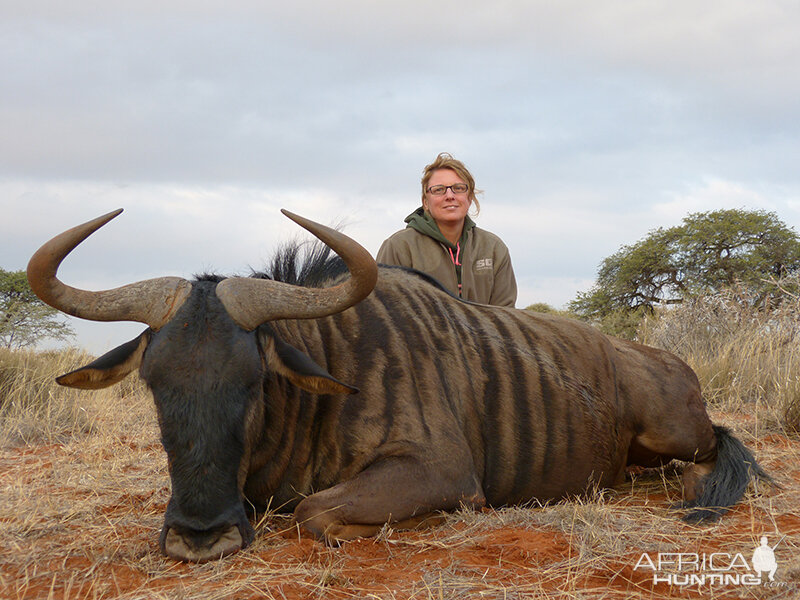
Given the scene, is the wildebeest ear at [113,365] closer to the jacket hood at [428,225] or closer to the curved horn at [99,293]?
the curved horn at [99,293]

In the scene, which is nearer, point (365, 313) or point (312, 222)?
point (312, 222)

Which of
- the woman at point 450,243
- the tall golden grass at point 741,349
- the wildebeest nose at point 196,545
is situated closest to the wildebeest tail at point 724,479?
the tall golden grass at point 741,349

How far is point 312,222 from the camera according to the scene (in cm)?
284

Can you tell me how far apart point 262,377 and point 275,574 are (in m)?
0.80

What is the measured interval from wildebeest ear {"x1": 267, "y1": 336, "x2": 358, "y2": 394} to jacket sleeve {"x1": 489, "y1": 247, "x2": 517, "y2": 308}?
398 cm

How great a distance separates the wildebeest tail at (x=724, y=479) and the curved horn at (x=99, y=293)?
2.68m

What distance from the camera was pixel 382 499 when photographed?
3107 millimetres

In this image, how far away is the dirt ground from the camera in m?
2.48

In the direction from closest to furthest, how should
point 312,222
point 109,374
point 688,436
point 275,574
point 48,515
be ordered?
point 275,574
point 312,222
point 109,374
point 48,515
point 688,436

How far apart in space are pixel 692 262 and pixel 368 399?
58.8ft

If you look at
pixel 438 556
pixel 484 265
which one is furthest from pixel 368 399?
pixel 484 265

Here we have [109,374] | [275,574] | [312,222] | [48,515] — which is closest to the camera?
[275,574]

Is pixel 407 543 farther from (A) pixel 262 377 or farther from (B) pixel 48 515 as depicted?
(B) pixel 48 515

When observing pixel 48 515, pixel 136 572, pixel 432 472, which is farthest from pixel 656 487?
pixel 48 515
